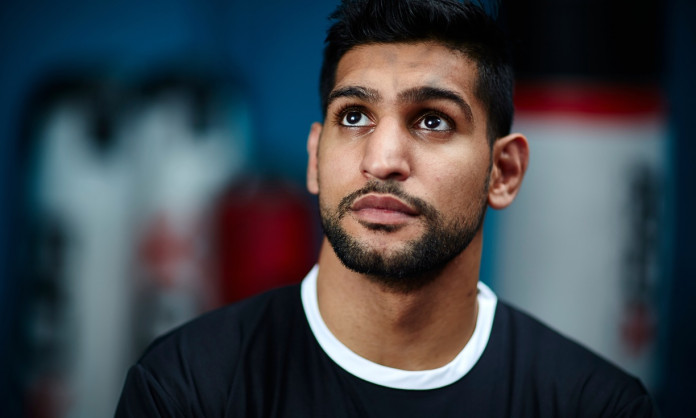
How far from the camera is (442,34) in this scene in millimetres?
1916

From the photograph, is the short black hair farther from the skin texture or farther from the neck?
the neck

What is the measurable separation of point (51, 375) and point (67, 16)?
212 cm

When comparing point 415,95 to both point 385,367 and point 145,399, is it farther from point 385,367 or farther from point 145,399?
point 145,399

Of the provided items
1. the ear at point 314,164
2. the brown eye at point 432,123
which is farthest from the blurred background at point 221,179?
the brown eye at point 432,123

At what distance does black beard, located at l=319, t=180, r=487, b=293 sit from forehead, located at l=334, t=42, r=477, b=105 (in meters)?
0.31

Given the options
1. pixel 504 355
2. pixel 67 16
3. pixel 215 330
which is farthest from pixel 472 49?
pixel 67 16

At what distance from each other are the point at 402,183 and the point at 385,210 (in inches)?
3.5

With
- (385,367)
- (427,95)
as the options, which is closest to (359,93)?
(427,95)

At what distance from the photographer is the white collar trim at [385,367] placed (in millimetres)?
1917

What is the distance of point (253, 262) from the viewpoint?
13.1 ft

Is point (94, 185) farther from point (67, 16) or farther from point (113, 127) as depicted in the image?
point (67, 16)

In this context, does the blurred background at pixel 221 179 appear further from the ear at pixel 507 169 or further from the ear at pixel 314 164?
the ear at pixel 507 169

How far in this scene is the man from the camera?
1.82 metres

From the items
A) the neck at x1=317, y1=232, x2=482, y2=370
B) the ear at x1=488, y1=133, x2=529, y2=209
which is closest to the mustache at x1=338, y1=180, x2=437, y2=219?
the neck at x1=317, y1=232, x2=482, y2=370
